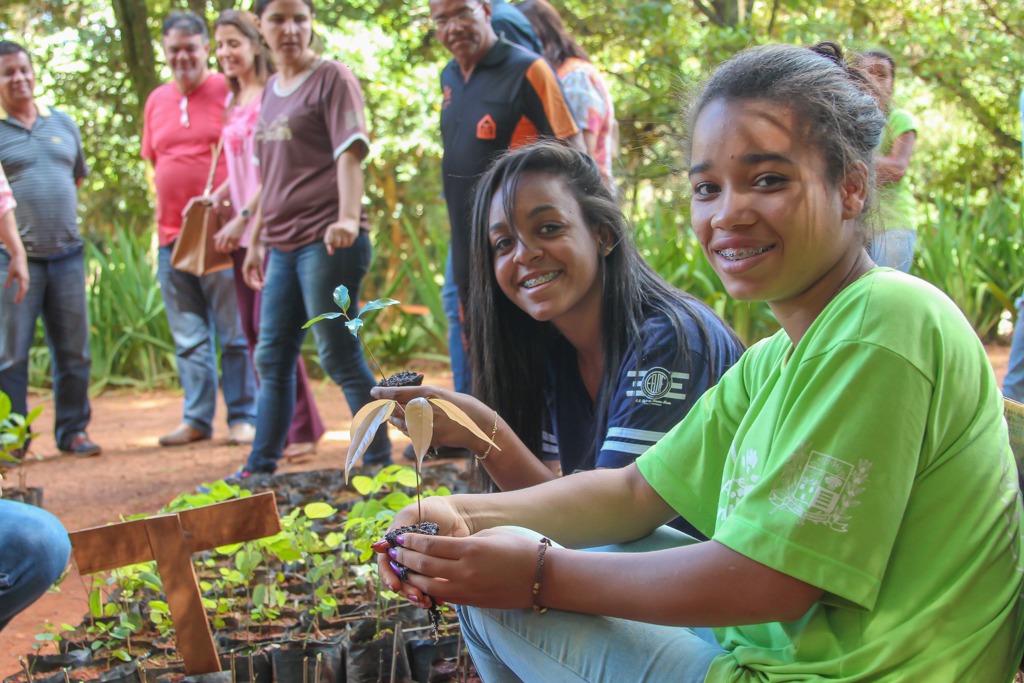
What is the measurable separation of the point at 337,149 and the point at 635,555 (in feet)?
9.24

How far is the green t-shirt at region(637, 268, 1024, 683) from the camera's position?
113cm

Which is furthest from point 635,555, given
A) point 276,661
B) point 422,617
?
point 422,617

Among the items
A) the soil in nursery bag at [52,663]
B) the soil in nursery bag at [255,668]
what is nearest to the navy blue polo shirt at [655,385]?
the soil in nursery bag at [255,668]

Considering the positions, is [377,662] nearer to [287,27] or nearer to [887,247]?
[887,247]

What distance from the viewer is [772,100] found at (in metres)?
1.31

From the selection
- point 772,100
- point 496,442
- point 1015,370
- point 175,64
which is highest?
point 175,64

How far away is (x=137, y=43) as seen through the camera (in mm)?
9102

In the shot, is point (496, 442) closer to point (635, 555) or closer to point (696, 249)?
point (635, 555)

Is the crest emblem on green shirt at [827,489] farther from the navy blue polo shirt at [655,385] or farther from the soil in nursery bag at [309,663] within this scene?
the soil in nursery bag at [309,663]

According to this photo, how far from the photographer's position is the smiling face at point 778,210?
1.29 metres

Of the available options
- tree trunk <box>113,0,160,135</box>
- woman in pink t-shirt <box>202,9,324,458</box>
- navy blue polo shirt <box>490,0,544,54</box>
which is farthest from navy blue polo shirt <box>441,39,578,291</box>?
tree trunk <box>113,0,160,135</box>

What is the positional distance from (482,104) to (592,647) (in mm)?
2600

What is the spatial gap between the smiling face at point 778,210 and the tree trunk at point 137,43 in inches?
342

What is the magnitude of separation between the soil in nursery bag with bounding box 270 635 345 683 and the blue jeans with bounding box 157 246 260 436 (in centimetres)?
312
